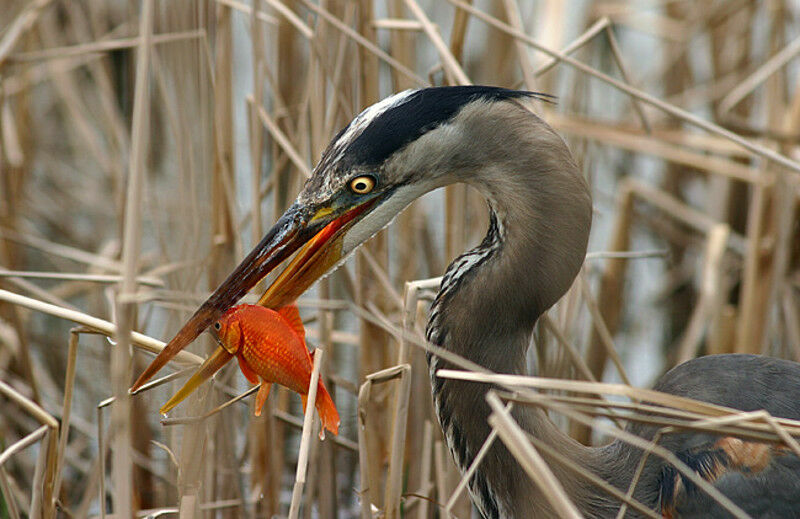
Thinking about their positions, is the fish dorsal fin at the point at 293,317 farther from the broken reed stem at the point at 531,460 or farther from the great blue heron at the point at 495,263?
the broken reed stem at the point at 531,460

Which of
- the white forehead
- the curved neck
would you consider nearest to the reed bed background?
the curved neck

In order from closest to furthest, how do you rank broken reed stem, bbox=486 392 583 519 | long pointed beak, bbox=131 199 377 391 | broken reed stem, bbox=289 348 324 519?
1. broken reed stem, bbox=486 392 583 519
2. broken reed stem, bbox=289 348 324 519
3. long pointed beak, bbox=131 199 377 391

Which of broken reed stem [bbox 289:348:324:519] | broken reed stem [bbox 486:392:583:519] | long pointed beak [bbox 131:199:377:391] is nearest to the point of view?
broken reed stem [bbox 486:392:583:519]

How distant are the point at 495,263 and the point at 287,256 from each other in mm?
331

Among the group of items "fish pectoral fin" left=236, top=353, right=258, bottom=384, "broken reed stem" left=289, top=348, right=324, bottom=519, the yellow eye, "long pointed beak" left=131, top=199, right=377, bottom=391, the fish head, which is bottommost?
"broken reed stem" left=289, top=348, right=324, bottom=519

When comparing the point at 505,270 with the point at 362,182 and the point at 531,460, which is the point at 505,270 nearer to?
the point at 362,182

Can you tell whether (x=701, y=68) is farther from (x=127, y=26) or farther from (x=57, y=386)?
(x=57, y=386)

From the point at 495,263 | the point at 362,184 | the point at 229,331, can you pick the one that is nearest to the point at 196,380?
the point at 229,331

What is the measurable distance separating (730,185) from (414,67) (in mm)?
1693

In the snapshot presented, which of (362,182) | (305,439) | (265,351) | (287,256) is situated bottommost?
(305,439)

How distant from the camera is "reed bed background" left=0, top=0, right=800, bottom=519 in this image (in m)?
1.61

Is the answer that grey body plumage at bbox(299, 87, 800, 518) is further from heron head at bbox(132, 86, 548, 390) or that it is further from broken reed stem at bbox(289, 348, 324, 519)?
broken reed stem at bbox(289, 348, 324, 519)

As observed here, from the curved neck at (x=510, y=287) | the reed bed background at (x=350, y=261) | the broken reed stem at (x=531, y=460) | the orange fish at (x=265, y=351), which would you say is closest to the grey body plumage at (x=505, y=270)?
the curved neck at (x=510, y=287)

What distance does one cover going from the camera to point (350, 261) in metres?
A: 3.09
